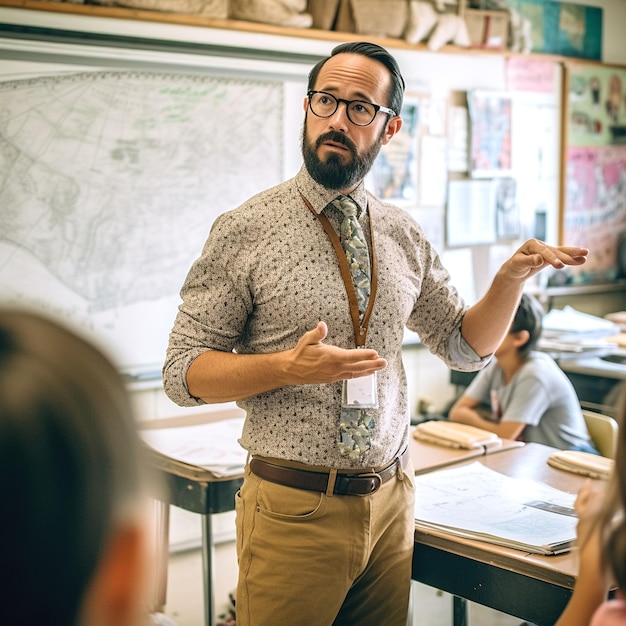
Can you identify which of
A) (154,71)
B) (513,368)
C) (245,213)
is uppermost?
(154,71)

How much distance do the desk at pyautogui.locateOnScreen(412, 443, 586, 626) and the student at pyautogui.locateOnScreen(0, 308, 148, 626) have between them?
134 centimetres

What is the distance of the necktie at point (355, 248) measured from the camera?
1784 mm

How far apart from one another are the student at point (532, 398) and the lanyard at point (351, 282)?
4.32 feet

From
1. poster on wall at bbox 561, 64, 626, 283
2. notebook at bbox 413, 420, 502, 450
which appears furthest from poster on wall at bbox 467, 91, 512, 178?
notebook at bbox 413, 420, 502, 450

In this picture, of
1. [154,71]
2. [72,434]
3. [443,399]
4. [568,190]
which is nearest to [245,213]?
[72,434]

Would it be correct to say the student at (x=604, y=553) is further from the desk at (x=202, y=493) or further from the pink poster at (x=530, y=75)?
the pink poster at (x=530, y=75)

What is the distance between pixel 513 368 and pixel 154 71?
5.93 ft

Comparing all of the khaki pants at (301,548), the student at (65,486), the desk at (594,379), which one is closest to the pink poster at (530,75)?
the desk at (594,379)

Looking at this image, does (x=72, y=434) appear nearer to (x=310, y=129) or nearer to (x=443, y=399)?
(x=310, y=129)

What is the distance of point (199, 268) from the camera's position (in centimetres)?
178

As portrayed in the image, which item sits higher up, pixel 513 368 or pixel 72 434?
pixel 72 434

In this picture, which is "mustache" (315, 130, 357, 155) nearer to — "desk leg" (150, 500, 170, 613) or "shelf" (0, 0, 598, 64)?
"desk leg" (150, 500, 170, 613)

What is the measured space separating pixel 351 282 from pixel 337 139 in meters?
0.30

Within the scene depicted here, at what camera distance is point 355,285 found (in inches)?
70.1
